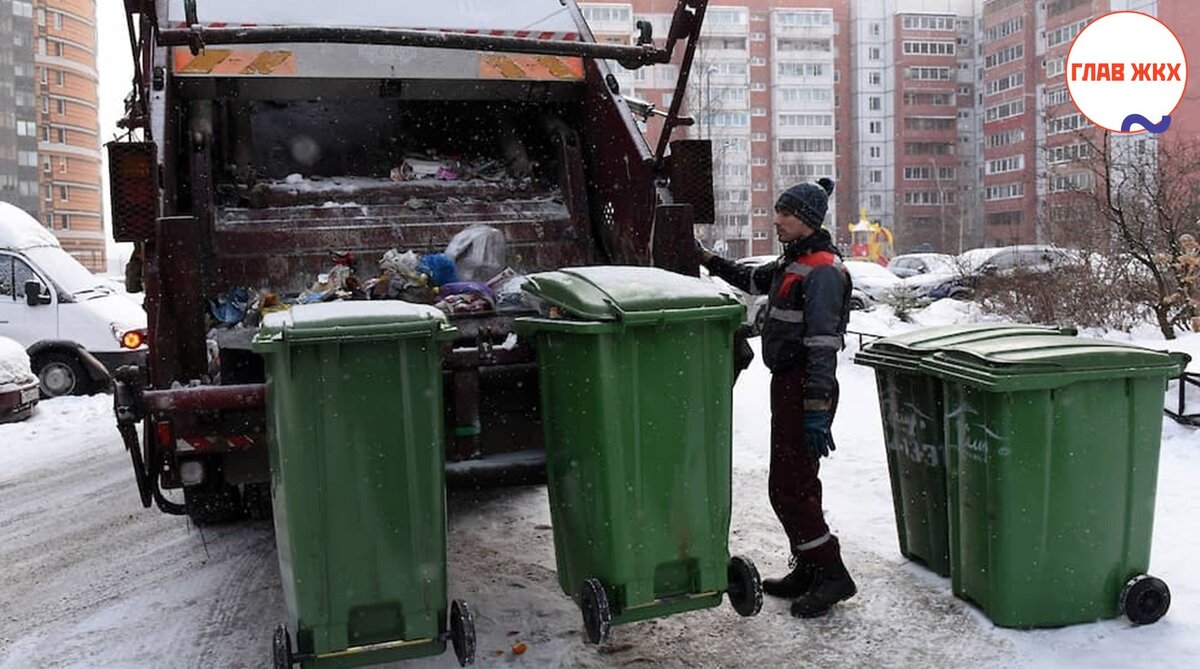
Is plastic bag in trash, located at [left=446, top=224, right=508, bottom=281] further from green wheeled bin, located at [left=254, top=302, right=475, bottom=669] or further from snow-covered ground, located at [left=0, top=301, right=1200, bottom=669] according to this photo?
green wheeled bin, located at [left=254, top=302, right=475, bottom=669]

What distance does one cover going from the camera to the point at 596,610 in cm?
328

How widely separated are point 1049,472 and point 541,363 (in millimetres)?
1808

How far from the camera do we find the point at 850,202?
239 feet

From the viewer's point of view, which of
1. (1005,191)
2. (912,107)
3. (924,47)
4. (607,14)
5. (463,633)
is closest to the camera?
(463,633)

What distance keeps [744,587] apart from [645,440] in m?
0.68

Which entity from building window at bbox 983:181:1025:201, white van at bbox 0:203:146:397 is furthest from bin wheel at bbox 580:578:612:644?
building window at bbox 983:181:1025:201

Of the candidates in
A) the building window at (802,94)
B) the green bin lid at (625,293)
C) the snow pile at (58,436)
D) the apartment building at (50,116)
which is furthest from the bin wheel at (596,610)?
the apartment building at (50,116)

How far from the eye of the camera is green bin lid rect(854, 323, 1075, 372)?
406 cm

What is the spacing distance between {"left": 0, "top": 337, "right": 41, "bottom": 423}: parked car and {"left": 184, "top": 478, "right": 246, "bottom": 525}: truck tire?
4.86 metres

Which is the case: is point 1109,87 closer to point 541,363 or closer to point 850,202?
point 541,363

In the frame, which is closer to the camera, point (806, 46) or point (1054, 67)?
point (1054, 67)

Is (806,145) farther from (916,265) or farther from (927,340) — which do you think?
(927,340)

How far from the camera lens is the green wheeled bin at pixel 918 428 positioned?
4.07 meters

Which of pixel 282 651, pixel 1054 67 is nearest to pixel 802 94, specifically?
pixel 1054 67
